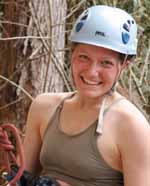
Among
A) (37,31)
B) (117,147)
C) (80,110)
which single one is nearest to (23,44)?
(37,31)

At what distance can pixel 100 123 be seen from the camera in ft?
6.22

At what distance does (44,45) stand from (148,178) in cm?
135

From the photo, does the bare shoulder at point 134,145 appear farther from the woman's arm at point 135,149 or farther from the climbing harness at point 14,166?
the climbing harness at point 14,166

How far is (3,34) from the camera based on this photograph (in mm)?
3176

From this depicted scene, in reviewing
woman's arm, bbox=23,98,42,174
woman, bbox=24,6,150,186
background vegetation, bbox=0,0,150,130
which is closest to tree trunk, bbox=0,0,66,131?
background vegetation, bbox=0,0,150,130

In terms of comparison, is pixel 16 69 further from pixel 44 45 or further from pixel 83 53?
pixel 83 53

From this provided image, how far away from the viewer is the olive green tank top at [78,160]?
1909 mm

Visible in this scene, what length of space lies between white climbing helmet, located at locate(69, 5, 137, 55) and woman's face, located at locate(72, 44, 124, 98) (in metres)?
0.02

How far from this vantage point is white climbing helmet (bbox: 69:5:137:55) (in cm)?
190

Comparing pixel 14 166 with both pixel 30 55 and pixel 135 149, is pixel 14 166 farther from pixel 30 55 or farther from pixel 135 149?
pixel 30 55

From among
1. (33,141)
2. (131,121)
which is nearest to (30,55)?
(33,141)

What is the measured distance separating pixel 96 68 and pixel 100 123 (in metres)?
0.18

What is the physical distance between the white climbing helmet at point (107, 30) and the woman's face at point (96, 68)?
24 millimetres

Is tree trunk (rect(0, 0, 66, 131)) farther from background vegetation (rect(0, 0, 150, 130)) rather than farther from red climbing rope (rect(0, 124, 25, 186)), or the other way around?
red climbing rope (rect(0, 124, 25, 186))
